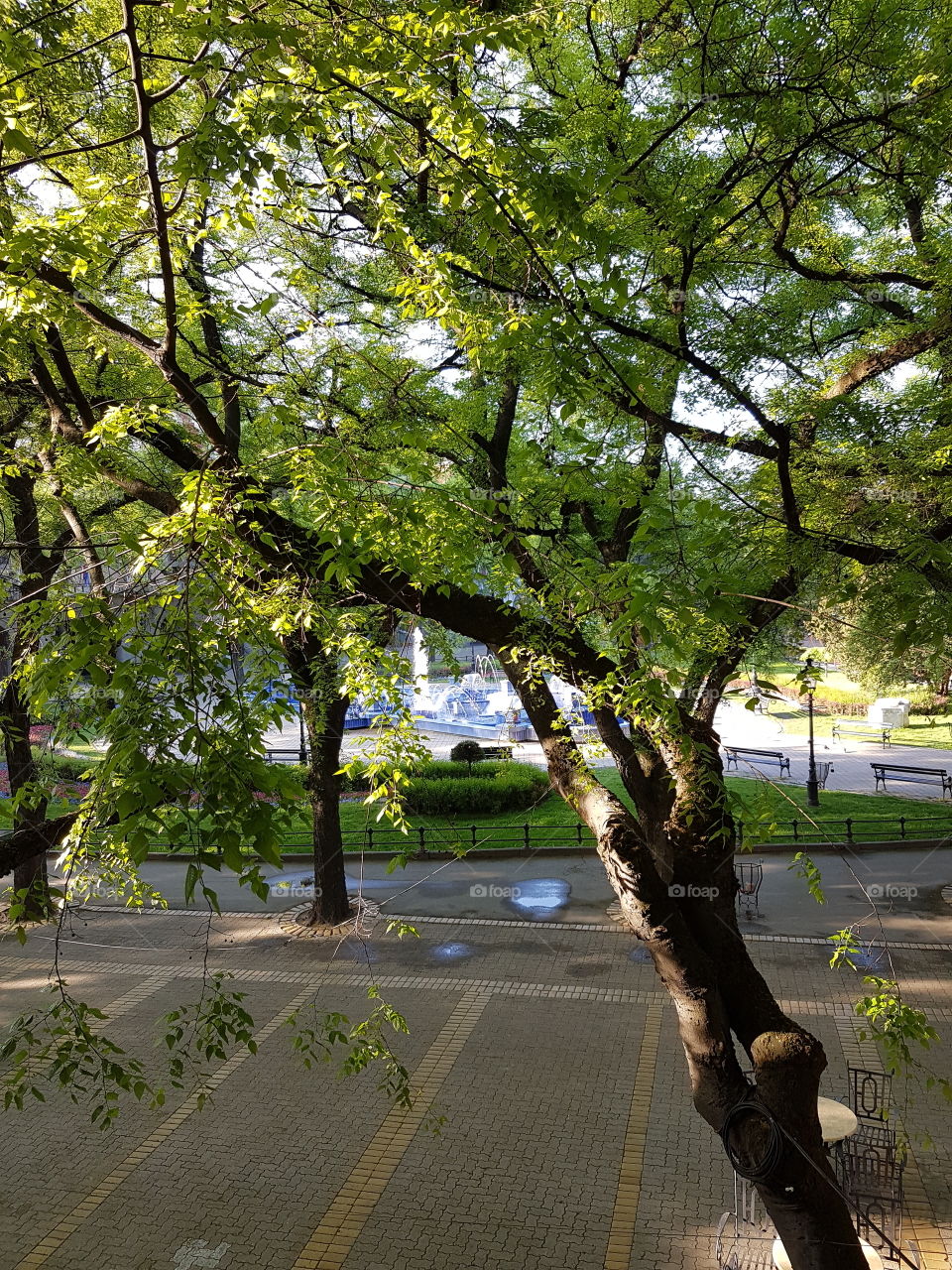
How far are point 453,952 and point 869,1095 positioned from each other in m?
5.77

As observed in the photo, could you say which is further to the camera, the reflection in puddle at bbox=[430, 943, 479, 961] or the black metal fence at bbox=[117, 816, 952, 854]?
the black metal fence at bbox=[117, 816, 952, 854]

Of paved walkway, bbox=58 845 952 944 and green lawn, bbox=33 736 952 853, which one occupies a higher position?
green lawn, bbox=33 736 952 853

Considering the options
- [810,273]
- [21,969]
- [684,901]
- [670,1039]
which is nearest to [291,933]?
[21,969]

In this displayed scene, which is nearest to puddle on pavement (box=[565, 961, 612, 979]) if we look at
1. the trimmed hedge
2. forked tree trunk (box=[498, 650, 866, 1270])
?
forked tree trunk (box=[498, 650, 866, 1270])

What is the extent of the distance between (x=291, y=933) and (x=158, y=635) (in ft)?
35.4

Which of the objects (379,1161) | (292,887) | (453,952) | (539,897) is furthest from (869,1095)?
(292,887)

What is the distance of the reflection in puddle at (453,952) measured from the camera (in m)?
11.9

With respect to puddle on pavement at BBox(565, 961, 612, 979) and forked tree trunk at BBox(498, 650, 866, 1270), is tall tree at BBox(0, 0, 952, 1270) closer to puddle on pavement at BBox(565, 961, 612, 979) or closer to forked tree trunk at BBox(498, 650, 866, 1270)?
forked tree trunk at BBox(498, 650, 866, 1270)

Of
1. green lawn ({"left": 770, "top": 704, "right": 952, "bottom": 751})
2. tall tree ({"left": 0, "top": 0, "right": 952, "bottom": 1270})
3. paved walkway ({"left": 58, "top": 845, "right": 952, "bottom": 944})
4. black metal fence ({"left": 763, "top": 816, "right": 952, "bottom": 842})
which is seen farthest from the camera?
green lawn ({"left": 770, "top": 704, "right": 952, "bottom": 751})

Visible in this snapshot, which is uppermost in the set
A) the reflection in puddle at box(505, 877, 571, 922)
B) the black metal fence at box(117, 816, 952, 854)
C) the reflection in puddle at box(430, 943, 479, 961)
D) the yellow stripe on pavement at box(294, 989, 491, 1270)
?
the black metal fence at box(117, 816, 952, 854)

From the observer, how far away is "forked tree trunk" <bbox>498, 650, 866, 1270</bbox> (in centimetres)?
461

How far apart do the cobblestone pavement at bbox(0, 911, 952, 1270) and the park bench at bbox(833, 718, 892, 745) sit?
17999 millimetres

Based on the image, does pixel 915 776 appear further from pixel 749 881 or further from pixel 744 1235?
pixel 744 1235

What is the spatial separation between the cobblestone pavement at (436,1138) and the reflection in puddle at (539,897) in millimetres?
1744
